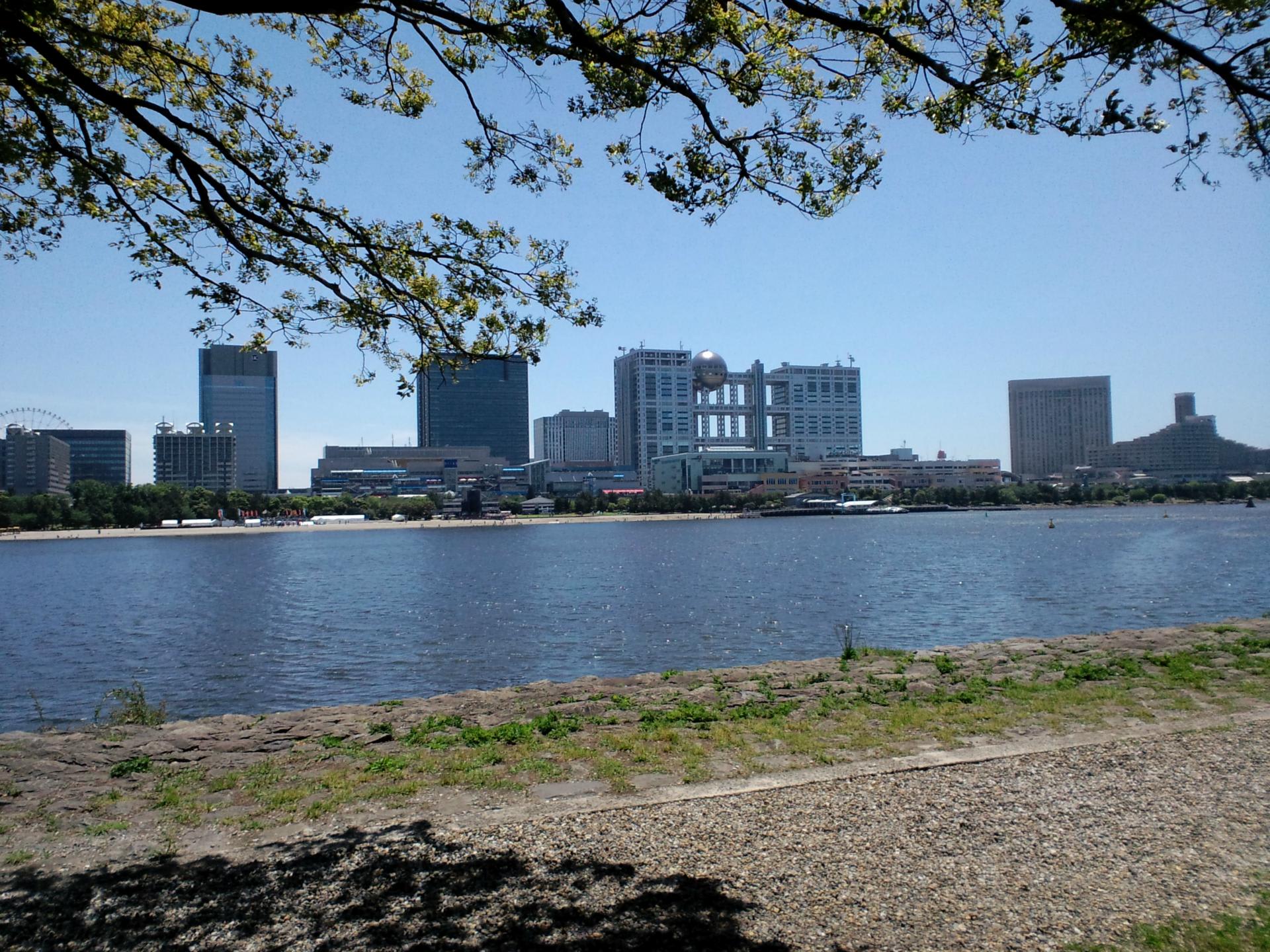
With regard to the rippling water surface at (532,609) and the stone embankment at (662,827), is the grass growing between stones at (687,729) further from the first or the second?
the rippling water surface at (532,609)

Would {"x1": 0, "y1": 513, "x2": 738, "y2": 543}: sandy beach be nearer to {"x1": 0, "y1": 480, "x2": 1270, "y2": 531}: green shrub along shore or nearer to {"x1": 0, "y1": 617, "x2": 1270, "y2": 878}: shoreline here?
{"x1": 0, "y1": 480, "x2": 1270, "y2": 531}: green shrub along shore

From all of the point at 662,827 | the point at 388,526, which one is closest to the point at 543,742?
the point at 662,827

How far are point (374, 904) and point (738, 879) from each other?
239cm

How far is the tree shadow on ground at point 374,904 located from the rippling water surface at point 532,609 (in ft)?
48.5

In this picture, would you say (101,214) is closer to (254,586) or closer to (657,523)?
(254,586)

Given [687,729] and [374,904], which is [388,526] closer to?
[687,729]

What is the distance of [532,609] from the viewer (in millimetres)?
38562

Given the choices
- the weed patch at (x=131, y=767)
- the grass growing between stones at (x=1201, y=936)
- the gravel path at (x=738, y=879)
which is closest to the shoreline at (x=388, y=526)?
the weed patch at (x=131, y=767)

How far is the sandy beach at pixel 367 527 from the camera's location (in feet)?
474

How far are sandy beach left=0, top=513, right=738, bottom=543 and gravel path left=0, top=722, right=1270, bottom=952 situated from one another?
16009 centimetres

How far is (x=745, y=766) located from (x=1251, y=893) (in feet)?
14.4

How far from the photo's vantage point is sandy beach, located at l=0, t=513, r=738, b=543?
5689 inches

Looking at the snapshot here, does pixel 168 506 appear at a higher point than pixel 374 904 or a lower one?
higher

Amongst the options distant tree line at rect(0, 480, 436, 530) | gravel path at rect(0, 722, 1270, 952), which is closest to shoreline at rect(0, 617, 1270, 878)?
gravel path at rect(0, 722, 1270, 952)
